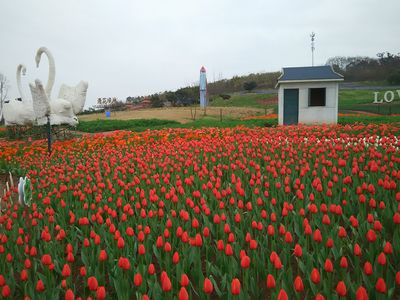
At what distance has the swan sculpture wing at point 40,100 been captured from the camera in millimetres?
9961

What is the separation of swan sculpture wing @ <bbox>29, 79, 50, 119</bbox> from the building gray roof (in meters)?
12.4

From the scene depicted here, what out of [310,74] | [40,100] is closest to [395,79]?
[310,74]

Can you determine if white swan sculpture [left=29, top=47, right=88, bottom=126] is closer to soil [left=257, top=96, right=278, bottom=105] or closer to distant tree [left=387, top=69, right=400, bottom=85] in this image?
soil [left=257, top=96, right=278, bottom=105]

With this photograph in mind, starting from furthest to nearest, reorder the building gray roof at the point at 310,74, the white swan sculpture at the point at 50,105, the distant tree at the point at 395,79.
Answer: the distant tree at the point at 395,79, the building gray roof at the point at 310,74, the white swan sculpture at the point at 50,105

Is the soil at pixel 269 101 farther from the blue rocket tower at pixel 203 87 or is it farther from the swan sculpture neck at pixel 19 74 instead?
the swan sculpture neck at pixel 19 74

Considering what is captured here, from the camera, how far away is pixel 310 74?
1905cm

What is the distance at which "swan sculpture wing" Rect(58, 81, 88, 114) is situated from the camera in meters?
12.3

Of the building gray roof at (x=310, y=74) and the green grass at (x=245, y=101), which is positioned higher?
the building gray roof at (x=310, y=74)

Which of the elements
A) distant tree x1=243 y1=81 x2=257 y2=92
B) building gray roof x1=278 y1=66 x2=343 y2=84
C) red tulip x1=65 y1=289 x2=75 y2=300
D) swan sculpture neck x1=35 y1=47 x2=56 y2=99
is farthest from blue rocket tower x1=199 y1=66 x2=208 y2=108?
red tulip x1=65 y1=289 x2=75 y2=300

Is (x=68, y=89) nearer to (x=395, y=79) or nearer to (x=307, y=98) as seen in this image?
(x=307, y=98)

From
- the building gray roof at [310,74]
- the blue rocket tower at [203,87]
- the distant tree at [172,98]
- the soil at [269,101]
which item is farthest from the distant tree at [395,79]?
the building gray roof at [310,74]

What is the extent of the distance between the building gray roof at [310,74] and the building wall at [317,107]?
28cm

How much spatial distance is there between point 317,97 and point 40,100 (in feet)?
48.9

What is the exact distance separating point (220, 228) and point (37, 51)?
36.2 ft
